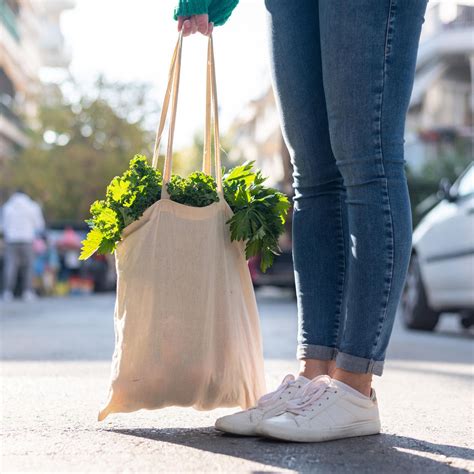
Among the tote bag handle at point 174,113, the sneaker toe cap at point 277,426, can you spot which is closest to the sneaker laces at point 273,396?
the sneaker toe cap at point 277,426

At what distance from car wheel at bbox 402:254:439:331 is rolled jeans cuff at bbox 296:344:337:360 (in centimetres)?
608

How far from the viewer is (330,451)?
2432 millimetres

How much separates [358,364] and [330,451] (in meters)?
0.27

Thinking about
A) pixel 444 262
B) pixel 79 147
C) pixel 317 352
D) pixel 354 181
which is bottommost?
pixel 317 352

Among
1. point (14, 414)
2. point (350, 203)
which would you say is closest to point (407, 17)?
point (350, 203)

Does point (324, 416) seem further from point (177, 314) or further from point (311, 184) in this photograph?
point (311, 184)

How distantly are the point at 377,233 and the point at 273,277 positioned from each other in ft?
45.9

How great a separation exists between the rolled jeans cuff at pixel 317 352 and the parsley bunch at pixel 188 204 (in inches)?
10.4

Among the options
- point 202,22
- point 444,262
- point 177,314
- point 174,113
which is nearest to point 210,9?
point 202,22

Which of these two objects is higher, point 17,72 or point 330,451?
point 17,72

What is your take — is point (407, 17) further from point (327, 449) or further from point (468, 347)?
point (468, 347)

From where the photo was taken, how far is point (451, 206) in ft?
26.6

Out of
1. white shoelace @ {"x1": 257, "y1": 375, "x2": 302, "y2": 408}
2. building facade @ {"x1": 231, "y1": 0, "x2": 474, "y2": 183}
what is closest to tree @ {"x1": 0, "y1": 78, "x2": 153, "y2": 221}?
building facade @ {"x1": 231, "y1": 0, "x2": 474, "y2": 183}

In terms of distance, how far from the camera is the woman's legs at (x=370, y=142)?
8.52 ft
